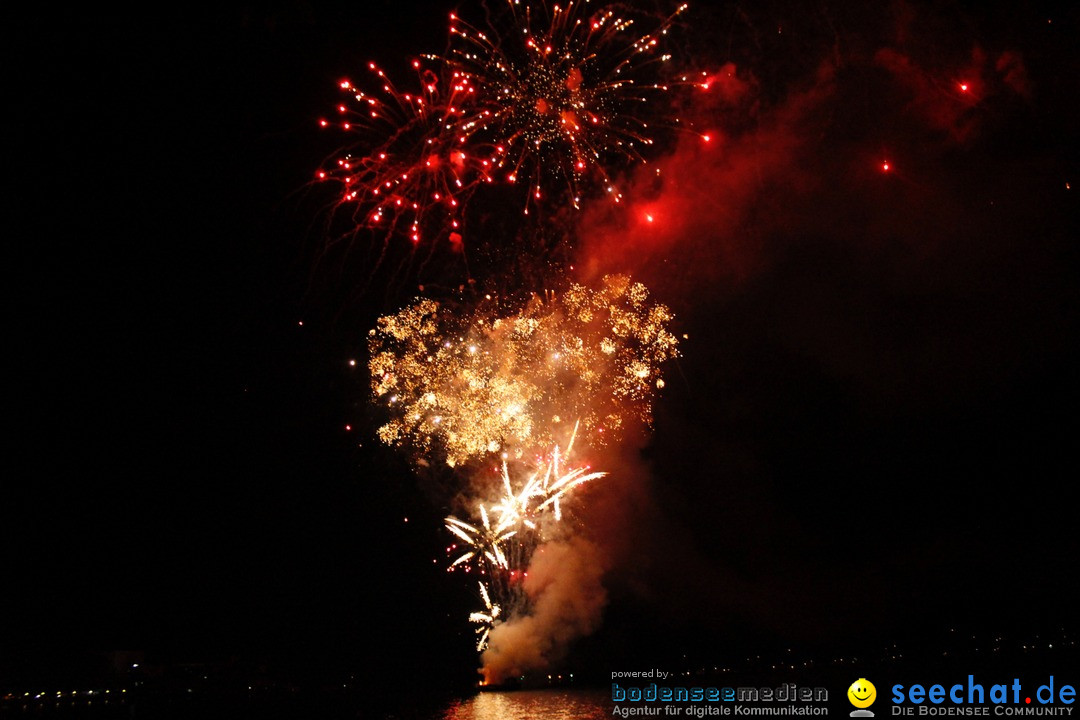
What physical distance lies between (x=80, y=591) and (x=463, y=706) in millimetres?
6947

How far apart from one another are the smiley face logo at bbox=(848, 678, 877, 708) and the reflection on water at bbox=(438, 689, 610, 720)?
3.09 meters

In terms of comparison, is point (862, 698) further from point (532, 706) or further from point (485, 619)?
point (485, 619)

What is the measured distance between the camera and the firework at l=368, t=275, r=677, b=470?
11781mm

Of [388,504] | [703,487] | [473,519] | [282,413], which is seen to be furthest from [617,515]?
[282,413]

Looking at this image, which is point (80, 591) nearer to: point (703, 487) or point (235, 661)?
point (235, 661)

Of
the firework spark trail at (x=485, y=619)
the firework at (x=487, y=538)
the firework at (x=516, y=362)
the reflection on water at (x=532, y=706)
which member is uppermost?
the firework at (x=516, y=362)

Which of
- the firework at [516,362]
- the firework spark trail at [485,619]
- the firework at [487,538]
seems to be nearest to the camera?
the firework at [516,362]

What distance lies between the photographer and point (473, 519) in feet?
46.4

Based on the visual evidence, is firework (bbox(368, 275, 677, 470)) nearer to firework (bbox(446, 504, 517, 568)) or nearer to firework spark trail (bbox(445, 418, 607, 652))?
firework spark trail (bbox(445, 418, 607, 652))

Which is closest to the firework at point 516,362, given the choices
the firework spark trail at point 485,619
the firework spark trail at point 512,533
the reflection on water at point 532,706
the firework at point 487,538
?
the firework spark trail at point 512,533

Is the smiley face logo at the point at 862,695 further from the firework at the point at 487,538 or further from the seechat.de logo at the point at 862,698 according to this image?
the firework at the point at 487,538

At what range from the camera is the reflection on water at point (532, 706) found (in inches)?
360

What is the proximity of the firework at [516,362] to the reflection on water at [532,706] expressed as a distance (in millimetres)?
3887

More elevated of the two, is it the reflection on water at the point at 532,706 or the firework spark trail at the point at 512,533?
the firework spark trail at the point at 512,533
